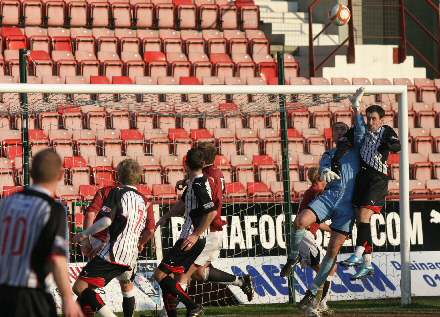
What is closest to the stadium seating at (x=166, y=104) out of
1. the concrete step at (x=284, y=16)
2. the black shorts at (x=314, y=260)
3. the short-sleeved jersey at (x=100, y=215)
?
the concrete step at (x=284, y=16)

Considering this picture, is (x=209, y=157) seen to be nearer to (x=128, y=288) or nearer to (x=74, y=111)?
(x=128, y=288)

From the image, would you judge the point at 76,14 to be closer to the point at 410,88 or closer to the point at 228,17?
the point at 228,17

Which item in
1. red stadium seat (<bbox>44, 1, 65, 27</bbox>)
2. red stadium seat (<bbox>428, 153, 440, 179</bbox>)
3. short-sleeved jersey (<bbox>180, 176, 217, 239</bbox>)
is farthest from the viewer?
red stadium seat (<bbox>44, 1, 65, 27</bbox>)

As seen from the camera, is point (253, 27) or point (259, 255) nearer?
point (259, 255)

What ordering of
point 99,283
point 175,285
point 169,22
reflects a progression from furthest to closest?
point 169,22, point 175,285, point 99,283

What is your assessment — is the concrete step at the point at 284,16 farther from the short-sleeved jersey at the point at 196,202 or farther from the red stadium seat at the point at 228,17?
the short-sleeved jersey at the point at 196,202

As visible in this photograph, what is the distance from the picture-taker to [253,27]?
23469 mm

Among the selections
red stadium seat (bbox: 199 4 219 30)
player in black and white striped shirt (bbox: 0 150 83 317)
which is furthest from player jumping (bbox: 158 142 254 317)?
red stadium seat (bbox: 199 4 219 30)

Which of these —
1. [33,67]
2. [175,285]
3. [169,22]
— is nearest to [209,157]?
[175,285]

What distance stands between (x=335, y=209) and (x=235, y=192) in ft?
13.8

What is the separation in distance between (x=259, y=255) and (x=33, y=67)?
714 cm

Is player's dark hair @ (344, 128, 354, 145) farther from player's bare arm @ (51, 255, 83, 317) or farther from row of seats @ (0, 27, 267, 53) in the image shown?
row of seats @ (0, 27, 267, 53)

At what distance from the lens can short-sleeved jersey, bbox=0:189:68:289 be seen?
21.7 ft

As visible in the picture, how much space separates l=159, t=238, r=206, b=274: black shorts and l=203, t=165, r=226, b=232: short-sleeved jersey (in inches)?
16.7
